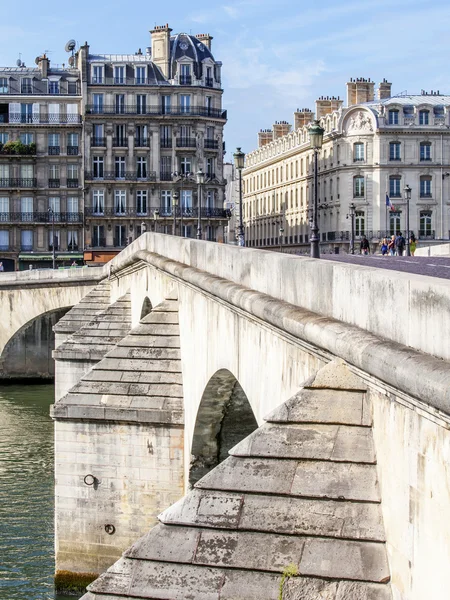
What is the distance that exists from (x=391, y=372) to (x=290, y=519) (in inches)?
55.7

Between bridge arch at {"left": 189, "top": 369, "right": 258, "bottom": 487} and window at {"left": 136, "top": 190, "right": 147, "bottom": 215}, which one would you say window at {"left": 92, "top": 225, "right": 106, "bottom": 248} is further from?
bridge arch at {"left": 189, "top": 369, "right": 258, "bottom": 487}

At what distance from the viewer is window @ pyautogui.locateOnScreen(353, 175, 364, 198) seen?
83438 millimetres

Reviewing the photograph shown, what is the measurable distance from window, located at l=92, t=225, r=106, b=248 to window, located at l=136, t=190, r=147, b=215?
258cm

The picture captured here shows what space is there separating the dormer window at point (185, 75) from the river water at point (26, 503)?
41780 mm

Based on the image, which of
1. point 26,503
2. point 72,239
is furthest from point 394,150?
point 26,503

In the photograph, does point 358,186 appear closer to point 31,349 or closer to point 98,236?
point 98,236

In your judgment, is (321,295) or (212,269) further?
(212,269)

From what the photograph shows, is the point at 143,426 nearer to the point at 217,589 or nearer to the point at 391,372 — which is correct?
the point at 217,589

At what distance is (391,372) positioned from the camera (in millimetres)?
6773

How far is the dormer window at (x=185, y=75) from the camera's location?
267 ft

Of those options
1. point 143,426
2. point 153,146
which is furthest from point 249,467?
point 153,146

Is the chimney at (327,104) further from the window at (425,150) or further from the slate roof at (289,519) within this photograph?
the slate roof at (289,519)

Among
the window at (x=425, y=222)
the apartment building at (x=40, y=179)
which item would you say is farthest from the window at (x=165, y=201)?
the window at (x=425, y=222)

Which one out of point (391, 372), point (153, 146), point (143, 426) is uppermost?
point (153, 146)
